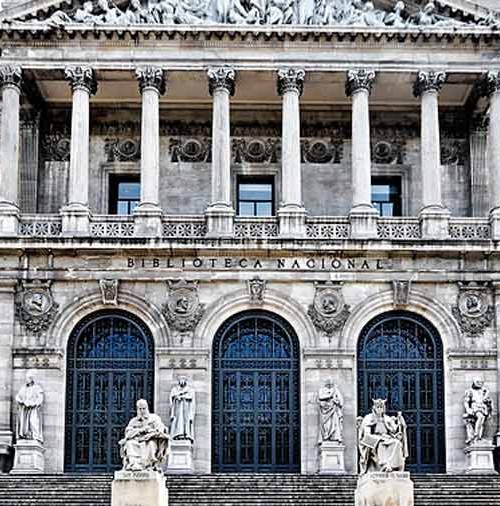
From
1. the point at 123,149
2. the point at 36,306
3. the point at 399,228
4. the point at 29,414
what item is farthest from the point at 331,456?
the point at 123,149

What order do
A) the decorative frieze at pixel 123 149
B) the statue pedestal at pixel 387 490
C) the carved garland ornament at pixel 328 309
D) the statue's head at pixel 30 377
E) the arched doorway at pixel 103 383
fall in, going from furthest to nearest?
1. the decorative frieze at pixel 123 149
2. the carved garland ornament at pixel 328 309
3. the arched doorway at pixel 103 383
4. the statue's head at pixel 30 377
5. the statue pedestal at pixel 387 490

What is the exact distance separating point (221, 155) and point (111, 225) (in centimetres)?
358

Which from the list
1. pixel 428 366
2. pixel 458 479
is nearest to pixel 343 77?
pixel 428 366

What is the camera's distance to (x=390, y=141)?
47594 mm

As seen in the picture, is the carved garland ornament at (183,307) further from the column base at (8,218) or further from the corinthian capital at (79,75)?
the corinthian capital at (79,75)

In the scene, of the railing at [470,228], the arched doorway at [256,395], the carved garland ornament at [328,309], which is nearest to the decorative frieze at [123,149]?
the arched doorway at [256,395]

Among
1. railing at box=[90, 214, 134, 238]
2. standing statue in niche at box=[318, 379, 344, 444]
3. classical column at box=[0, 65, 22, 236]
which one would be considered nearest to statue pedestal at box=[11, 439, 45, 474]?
classical column at box=[0, 65, 22, 236]

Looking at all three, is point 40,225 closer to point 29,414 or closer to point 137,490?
point 29,414

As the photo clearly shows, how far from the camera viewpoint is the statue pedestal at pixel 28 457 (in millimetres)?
41406

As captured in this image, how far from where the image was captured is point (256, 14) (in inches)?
1786

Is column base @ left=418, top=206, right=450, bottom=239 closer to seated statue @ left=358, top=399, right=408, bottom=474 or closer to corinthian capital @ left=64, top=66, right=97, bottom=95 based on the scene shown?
corinthian capital @ left=64, top=66, right=97, bottom=95

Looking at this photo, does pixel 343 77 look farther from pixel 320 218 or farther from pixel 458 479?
pixel 458 479

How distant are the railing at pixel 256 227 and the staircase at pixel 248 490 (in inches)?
314

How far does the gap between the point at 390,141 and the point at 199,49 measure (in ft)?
21.4
